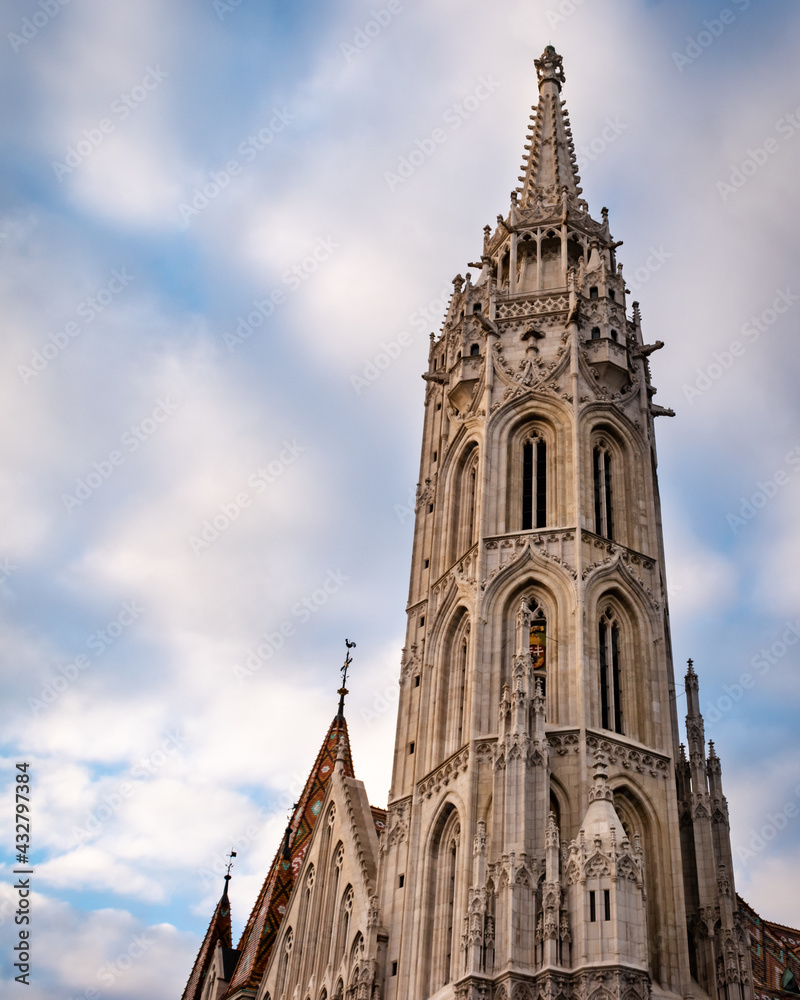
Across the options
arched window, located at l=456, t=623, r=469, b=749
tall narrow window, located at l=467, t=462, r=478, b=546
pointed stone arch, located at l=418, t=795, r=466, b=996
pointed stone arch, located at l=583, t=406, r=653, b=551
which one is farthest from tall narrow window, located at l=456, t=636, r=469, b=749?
pointed stone arch, located at l=583, t=406, r=653, b=551

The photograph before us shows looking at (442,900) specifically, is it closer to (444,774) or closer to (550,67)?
(444,774)

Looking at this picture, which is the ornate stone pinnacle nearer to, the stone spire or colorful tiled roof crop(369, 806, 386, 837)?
colorful tiled roof crop(369, 806, 386, 837)

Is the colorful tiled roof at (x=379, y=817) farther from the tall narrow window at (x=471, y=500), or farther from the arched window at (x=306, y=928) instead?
the tall narrow window at (x=471, y=500)

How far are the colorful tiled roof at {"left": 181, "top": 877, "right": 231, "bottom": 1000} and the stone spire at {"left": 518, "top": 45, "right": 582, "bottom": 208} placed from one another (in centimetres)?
2722

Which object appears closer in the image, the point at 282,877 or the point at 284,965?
the point at 284,965

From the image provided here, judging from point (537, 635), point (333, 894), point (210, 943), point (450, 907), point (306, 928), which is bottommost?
point (450, 907)

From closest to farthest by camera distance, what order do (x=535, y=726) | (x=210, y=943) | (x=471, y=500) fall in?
(x=535, y=726), (x=471, y=500), (x=210, y=943)

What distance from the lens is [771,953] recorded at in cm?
3641

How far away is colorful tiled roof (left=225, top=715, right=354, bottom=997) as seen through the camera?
37.4 metres

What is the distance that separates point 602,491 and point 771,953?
15201 mm

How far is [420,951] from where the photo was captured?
26547mm

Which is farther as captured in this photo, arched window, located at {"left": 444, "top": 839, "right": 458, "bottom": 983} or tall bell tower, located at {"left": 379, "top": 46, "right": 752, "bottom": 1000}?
arched window, located at {"left": 444, "top": 839, "right": 458, "bottom": 983}

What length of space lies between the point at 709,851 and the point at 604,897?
193 inches

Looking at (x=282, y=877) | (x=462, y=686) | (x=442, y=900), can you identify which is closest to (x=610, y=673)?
(x=462, y=686)
